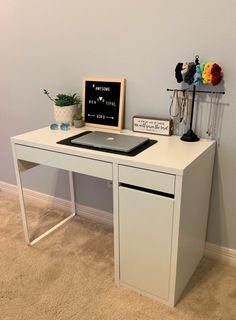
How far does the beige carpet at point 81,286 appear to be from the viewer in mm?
1489

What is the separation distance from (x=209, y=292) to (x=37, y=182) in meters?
1.51

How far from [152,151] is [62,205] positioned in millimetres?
1177

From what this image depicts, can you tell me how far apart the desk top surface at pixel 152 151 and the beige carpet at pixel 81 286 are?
707 millimetres

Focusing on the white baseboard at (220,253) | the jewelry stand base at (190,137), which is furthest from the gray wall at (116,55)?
the jewelry stand base at (190,137)

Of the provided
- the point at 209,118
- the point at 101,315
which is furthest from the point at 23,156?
the point at 209,118

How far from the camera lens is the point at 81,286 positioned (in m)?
1.66

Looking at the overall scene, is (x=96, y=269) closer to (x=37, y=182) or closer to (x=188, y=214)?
(x=188, y=214)

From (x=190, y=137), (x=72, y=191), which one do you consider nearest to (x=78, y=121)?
(x=72, y=191)

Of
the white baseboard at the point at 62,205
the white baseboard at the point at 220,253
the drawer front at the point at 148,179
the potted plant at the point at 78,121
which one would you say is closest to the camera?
the drawer front at the point at 148,179

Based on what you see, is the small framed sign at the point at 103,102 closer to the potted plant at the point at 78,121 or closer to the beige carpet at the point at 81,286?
the potted plant at the point at 78,121

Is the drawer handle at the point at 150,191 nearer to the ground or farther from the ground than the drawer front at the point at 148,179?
nearer to the ground

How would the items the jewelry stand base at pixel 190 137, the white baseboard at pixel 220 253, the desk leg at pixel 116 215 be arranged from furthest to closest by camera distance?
the white baseboard at pixel 220 253 < the jewelry stand base at pixel 190 137 < the desk leg at pixel 116 215

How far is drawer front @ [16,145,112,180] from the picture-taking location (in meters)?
1.47

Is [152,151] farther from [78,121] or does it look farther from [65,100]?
[65,100]
